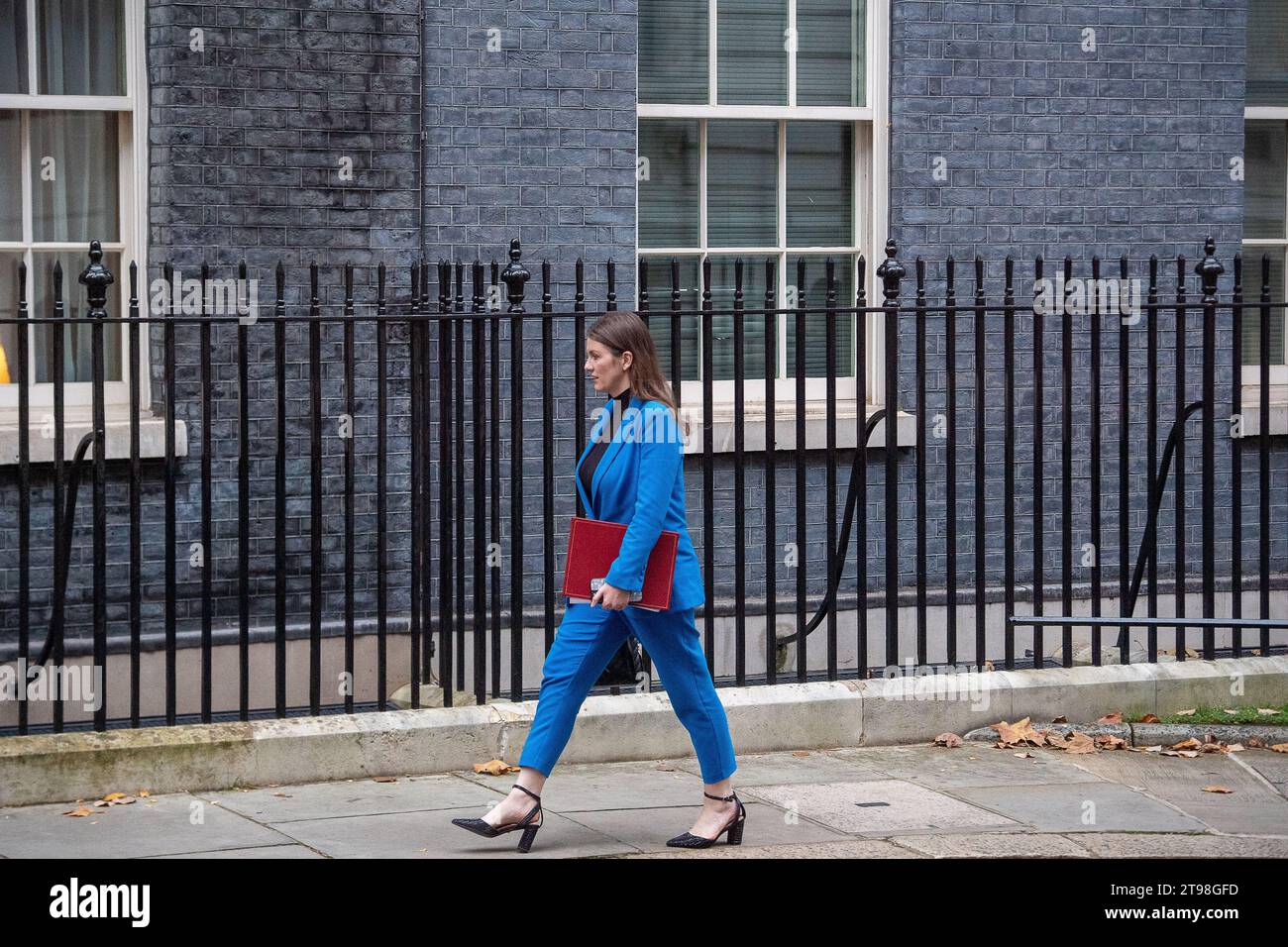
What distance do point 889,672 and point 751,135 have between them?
324cm

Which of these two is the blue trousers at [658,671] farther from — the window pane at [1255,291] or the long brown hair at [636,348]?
the window pane at [1255,291]

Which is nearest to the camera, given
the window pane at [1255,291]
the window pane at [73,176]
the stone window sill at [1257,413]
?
the window pane at [73,176]

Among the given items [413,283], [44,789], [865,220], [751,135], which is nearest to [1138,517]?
[865,220]

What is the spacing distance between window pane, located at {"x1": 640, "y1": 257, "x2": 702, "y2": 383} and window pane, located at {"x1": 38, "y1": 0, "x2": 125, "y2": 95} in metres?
2.85

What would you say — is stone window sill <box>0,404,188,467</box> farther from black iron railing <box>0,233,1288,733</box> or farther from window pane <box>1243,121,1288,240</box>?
window pane <box>1243,121,1288,240</box>

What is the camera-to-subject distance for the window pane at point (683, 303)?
951cm

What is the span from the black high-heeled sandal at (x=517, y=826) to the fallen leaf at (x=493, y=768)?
42.8 inches

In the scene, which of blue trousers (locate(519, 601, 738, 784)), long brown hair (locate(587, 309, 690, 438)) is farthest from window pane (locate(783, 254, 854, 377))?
blue trousers (locate(519, 601, 738, 784))

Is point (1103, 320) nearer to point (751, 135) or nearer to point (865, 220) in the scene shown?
point (865, 220)

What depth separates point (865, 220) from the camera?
31.8 feet

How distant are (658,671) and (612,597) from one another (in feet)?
1.11

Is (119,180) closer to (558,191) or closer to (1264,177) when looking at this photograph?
(558,191)

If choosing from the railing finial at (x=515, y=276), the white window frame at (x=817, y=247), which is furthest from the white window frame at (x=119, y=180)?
the white window frame at (x=817, y=247)

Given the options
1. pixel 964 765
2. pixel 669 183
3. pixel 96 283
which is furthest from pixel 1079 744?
pixel 96 283
